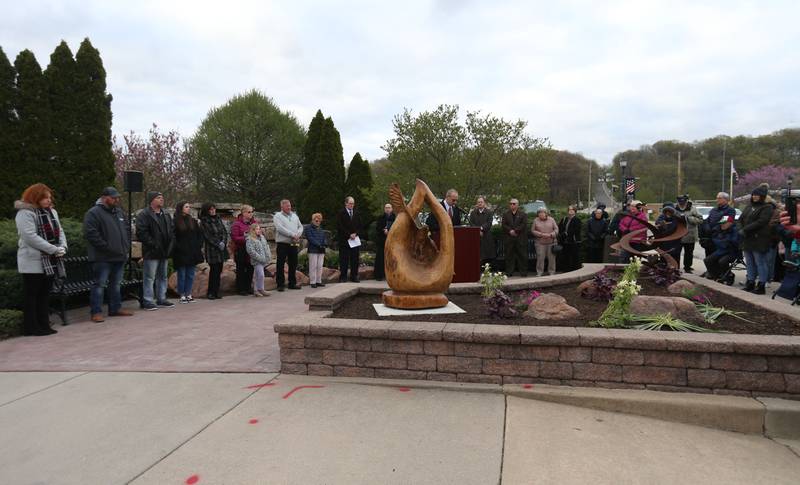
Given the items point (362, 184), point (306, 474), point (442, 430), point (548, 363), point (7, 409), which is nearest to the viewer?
point (306, 474)

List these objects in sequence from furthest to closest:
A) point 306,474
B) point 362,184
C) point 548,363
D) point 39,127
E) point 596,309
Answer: point 362,184 → point 39,127 → point 596,309 → point 548,363 → point 306,474

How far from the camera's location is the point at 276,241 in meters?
9.93

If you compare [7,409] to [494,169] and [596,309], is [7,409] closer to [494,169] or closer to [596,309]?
[596,309]

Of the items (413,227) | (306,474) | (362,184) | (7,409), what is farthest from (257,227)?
(362,184)

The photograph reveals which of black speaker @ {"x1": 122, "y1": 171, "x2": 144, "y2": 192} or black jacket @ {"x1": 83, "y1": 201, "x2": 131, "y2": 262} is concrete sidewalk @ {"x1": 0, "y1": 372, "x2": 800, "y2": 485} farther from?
black speaker @ {"x1": 122, "y1": 171, "x2": 144, "y2": 192}

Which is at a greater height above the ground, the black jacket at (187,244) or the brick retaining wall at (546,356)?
the black jacket at (187,244)

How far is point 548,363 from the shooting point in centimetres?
401

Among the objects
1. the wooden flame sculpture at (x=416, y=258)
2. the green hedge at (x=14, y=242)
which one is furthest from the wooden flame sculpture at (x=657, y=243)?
the green hedge at (x=14, y=242)

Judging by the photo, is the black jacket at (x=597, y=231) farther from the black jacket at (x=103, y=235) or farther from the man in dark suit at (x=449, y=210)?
the black jacket at (x=103, y=235)

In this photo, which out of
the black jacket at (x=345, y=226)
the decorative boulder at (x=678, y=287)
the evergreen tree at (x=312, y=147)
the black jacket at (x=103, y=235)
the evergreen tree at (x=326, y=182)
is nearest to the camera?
the decorative boulder at (x=678, y=287)

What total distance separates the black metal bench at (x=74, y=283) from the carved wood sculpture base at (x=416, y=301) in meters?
4.77

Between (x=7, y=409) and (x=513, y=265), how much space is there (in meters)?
9.99

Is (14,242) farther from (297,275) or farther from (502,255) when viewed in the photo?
(502,255)

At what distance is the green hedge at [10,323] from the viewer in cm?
605
